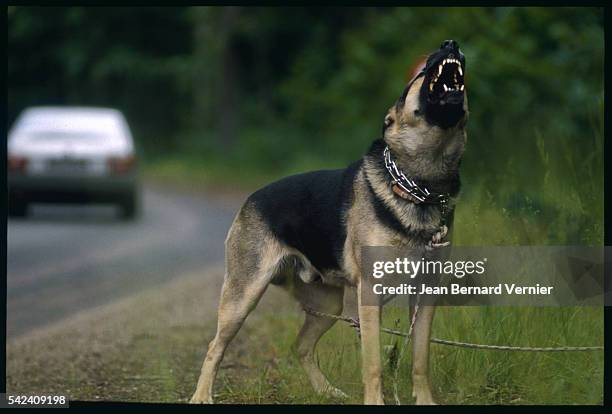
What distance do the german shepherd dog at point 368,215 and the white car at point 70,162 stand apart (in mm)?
10981

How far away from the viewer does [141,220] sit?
18406 millimetres

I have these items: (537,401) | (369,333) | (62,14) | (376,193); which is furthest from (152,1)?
(62,14)

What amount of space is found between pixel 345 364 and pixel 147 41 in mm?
28953

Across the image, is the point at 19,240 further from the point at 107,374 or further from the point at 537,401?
the point at 537,401

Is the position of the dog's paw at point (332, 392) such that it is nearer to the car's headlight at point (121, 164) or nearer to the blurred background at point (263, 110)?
the blurred background at point (263, 110)

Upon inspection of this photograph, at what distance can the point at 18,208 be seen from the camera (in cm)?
1733

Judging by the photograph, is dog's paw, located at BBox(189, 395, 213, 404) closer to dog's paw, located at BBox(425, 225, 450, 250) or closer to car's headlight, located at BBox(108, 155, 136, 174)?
dog's paw, located at BBox(425, 225, 450, 250)

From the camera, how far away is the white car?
656 inches

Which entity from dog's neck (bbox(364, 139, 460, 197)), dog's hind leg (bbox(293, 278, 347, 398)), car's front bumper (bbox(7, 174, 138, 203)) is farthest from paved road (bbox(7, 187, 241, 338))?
dog's neck (bbox(364, 139, 460, 197))

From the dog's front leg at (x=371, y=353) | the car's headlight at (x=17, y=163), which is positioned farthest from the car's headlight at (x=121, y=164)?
the dog's front leg at (x=371, y=353)

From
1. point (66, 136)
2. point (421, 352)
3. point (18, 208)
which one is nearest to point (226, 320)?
point (421, 352)

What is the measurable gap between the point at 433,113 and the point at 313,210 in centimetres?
86

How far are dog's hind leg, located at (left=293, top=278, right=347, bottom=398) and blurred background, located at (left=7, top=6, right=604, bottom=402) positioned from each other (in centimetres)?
88

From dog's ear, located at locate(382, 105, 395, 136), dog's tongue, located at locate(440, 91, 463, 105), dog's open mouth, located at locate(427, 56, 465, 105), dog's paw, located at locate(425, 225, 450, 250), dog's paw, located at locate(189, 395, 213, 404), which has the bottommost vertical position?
dog's paw, located at locate(189, 395, 213, 404)
